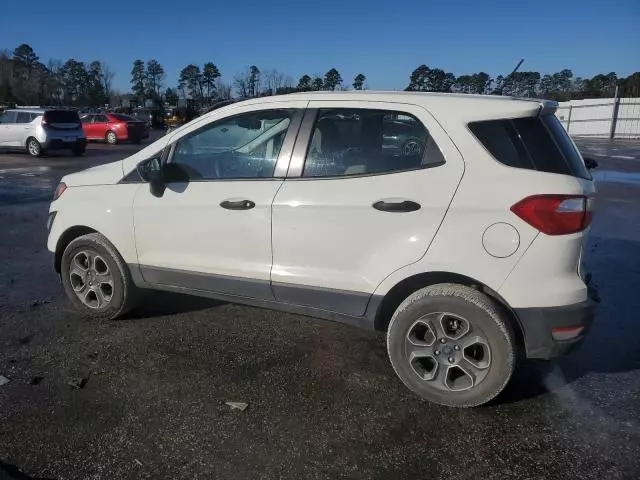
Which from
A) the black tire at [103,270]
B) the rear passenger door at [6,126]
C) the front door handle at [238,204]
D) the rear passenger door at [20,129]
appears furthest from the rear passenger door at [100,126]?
the front door handle at [238,204]

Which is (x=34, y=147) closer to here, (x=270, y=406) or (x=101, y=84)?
(x=270, y=406)

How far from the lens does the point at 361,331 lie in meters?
4.05

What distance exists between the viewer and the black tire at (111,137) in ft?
83.5

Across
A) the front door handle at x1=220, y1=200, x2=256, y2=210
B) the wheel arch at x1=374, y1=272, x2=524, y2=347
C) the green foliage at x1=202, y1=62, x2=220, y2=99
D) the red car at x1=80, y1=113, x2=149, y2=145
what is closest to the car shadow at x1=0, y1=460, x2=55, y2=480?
the front door handle at x1=220, y1=200, x2=256, y2=210

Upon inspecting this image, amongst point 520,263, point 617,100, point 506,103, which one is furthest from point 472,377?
Result: point 617,100

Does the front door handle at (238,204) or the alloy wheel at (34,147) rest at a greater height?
the front door handle at (238,204)

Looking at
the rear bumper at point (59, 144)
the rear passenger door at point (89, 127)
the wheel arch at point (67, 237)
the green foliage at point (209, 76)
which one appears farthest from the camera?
the green foliage at point (209, 76)

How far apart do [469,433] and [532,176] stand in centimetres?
145

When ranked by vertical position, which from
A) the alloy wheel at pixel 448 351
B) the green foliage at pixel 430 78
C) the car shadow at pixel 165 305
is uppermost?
the green foliage at pixel 430 78

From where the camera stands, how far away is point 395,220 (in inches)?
115

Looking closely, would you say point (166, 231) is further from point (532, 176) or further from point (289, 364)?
point (532, 176)

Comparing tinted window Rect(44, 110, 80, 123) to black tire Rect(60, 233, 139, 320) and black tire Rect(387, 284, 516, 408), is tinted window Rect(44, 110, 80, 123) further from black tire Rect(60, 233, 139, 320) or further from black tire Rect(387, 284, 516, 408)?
black tire Rect(387, 284, 516, 408)

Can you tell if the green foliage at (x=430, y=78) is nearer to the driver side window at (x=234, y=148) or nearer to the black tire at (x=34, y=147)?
the driver side window at (x=234, y=148)

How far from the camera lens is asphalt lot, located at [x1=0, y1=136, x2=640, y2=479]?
2484mm
